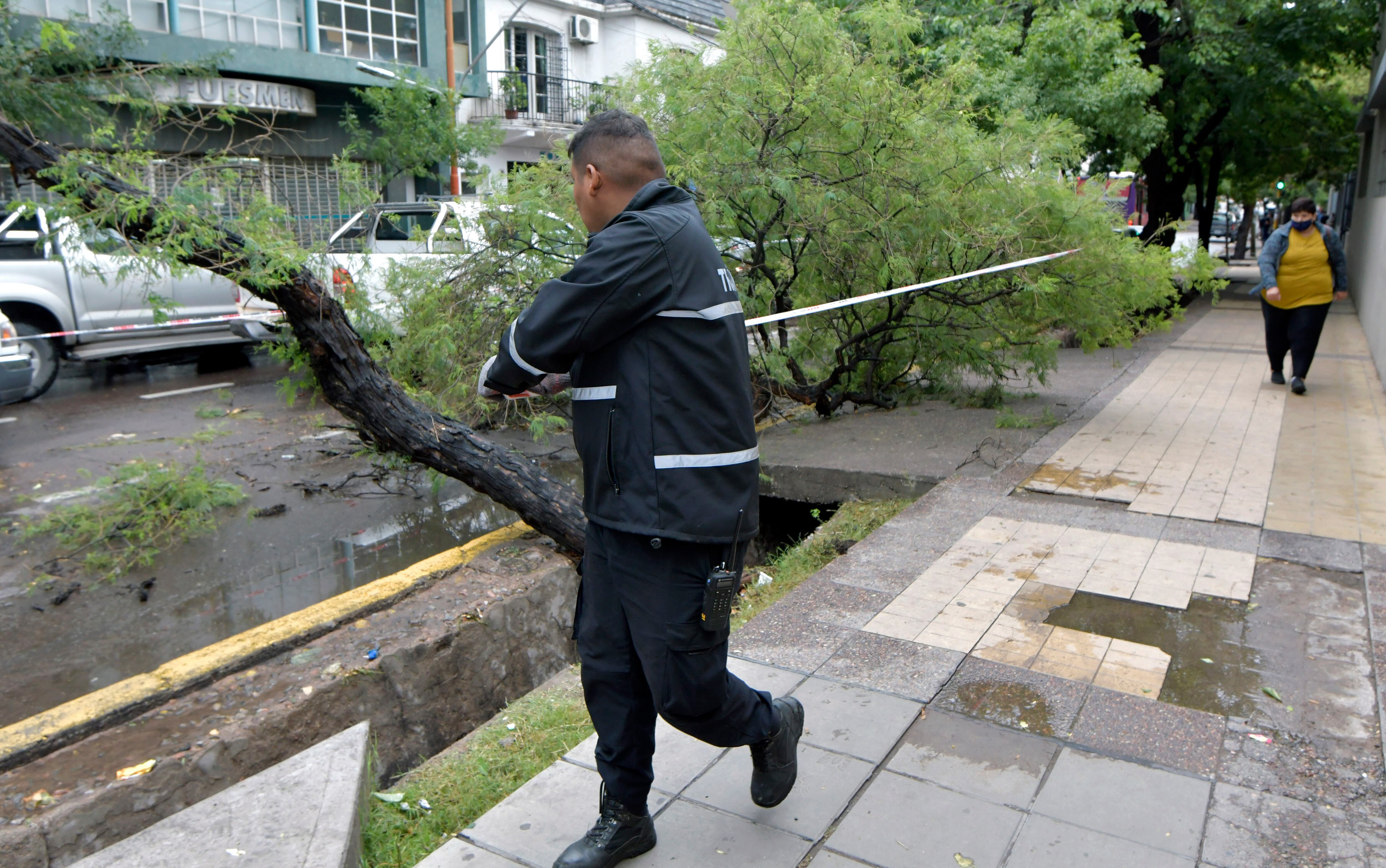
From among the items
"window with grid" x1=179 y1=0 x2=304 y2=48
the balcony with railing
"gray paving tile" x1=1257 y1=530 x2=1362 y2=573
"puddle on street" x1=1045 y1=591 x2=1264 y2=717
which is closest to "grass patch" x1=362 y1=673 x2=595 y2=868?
"puddle on street" x1=1045 y1=591 x2=1264 y2=717

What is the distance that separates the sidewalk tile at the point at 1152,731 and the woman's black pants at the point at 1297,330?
710 cm

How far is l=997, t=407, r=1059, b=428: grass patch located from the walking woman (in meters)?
2.79

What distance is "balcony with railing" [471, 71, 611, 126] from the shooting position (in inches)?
903

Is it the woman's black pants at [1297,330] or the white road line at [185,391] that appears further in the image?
the white road line at [185,391]

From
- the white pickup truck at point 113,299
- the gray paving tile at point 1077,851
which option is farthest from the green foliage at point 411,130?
the gray paving tile at point 1077,851

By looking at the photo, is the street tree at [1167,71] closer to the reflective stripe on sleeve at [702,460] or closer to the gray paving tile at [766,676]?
the gray paving tile at [766,676]

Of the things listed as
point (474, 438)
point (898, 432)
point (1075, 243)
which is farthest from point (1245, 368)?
point (474, 438)

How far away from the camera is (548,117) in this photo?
24.8 meters

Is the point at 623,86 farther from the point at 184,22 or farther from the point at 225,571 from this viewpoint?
the point at 184,22

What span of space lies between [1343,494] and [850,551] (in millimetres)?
3178

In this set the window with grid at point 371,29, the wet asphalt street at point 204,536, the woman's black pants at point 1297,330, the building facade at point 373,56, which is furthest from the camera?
the window with grid at point 371,29

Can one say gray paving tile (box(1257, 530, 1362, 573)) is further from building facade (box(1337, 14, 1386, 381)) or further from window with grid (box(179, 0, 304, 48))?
window with grid (box(179, 0, 304, 48))

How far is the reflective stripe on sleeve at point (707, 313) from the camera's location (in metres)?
2.40

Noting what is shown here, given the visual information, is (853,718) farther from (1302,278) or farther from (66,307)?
(66,307)
